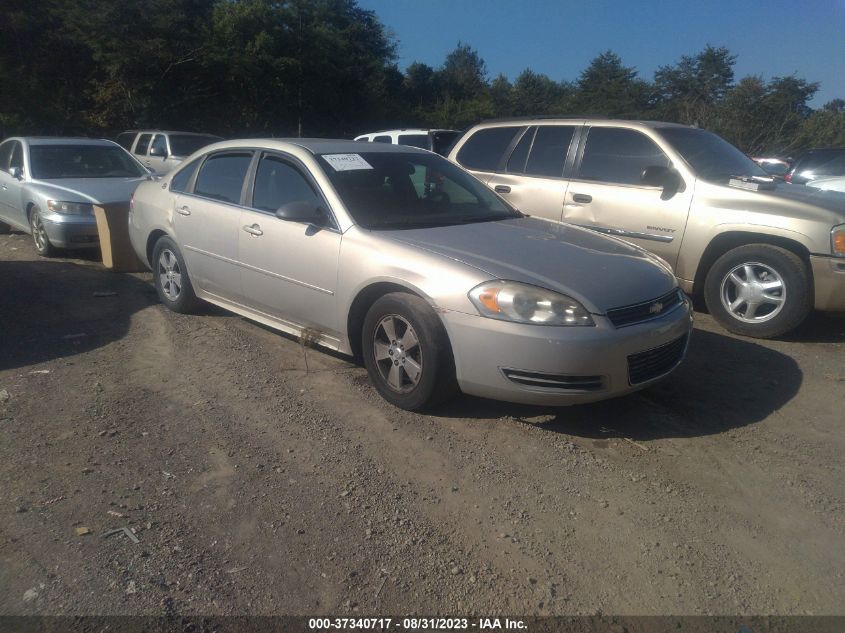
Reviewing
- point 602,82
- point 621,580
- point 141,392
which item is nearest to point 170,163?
point 141,392

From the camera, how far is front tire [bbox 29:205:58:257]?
832cm

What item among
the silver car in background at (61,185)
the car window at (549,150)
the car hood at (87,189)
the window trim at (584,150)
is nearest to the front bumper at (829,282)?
the window trim at (584,150)

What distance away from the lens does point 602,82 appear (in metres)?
50.6

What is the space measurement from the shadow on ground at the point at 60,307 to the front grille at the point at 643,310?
3839 mm

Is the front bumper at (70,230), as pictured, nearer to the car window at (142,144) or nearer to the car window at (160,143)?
the car window at (160,143)

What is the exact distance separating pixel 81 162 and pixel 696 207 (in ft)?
25.1

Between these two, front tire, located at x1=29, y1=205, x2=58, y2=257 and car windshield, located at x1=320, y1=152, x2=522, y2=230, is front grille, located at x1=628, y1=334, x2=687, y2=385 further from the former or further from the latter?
front tire, located at x1=29, y1=205, x2=58, y2=257

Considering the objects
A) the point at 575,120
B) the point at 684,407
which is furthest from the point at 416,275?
the point at 575,120

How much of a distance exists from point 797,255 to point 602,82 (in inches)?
1926

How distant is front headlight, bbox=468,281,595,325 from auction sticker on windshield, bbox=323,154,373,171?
163cm

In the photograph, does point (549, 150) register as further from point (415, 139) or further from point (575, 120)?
point (415, 139)

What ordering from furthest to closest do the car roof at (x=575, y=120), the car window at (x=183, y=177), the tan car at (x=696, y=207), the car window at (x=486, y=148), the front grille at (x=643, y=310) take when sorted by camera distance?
the car window at (x=486, y=148) → the car roof at (x=575, y=120) → the car window at (x=183, y=177) → the tan car at (x=696, y=207) → the front grille at (x=643, y=310)

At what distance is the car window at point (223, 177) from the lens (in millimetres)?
5328

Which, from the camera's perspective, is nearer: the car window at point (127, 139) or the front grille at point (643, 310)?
the front grille at point (643, 310)
